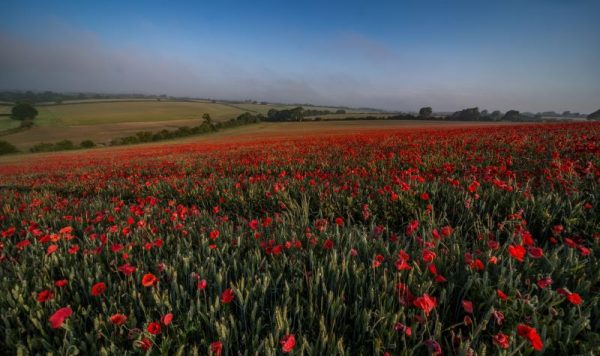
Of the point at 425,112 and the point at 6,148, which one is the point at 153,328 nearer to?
the point at 6,148

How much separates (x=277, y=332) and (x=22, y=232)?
11.9 ft

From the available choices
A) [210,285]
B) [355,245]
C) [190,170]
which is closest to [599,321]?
[355,245]

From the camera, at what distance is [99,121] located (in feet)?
270

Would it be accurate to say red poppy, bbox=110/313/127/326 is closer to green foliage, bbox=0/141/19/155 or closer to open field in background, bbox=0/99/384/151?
open field in background, bbox=0/99/384/151

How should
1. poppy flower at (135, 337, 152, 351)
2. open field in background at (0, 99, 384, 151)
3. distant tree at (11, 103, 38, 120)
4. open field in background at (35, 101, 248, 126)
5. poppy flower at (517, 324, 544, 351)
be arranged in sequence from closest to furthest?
poppy flower at (517, 324, 544, 351)
poppy flower at (135, 337, 152, 351)
open field in background at (0, 99, 384, 151)
distant tree at (11, 103, 38, 120)
open field in background at (35, 101, 248, 126)

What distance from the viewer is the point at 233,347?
143cm

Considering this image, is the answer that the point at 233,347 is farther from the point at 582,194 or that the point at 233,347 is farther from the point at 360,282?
the point at 582,194

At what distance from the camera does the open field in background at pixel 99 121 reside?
60.8 metres

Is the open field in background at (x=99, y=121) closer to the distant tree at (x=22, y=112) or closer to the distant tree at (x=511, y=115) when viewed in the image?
the distant tree at (x=22, y=112)

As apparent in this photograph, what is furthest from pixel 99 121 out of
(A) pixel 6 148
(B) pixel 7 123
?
(A) pixel 6 148

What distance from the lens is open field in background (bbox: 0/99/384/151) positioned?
6084cm

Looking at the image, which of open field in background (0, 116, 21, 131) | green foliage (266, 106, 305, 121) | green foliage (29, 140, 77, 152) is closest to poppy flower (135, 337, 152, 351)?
green foliage (29, 140, 77, 152)

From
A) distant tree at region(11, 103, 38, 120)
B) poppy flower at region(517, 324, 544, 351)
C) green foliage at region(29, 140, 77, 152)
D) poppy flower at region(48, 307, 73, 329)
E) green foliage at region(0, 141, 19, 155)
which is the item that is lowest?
green foliage at region(0, 141, 19, 155)

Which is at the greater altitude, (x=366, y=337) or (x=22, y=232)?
(x=366, y=337)
